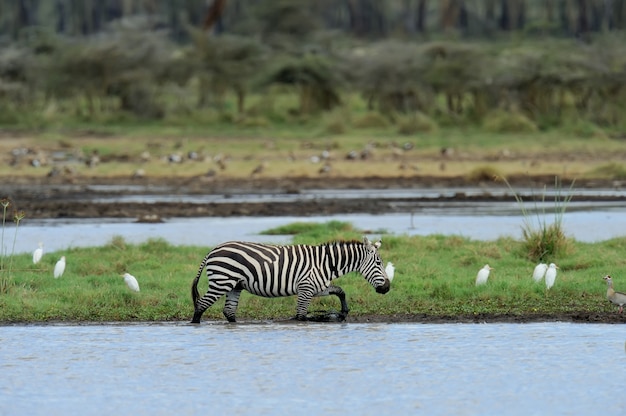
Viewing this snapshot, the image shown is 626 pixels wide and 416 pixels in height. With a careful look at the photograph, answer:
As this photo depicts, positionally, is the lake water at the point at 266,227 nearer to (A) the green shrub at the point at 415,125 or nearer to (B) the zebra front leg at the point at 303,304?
(B) the zebra front leg at the point at 303,304

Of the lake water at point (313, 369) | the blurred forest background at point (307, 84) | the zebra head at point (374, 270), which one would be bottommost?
the lake water at point (313, 369)

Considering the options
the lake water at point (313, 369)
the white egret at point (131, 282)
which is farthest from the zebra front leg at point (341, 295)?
the white egret at point (131, 282)

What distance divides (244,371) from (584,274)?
212 inches

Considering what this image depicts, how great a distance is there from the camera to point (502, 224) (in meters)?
21.5

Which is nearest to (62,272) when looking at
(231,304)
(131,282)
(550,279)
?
(131,282)

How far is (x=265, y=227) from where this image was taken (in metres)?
21.1

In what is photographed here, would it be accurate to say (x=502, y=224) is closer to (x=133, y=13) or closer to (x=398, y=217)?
(x=398, y=217)

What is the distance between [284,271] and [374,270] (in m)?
0.86

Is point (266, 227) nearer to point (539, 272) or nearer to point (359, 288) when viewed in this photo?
point (359, 288)

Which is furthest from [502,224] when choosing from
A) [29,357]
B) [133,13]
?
[133,13]

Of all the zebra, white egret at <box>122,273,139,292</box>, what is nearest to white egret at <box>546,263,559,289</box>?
the zebra

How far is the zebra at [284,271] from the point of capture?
11914 millimetres

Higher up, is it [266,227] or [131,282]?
[131,282]

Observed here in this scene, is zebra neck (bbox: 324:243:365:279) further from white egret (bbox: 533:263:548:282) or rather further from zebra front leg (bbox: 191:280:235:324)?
white egret (bbox: 533:263:548:282)
